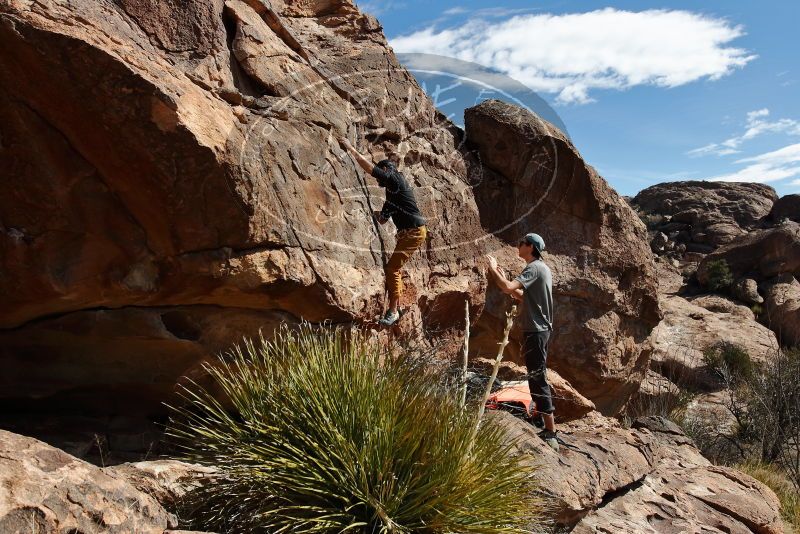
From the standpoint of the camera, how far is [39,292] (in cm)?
603

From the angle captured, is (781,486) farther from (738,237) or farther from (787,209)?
(787,209)

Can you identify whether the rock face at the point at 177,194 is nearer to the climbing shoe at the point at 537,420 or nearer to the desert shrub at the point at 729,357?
the climbing shoe at the point at 537,420

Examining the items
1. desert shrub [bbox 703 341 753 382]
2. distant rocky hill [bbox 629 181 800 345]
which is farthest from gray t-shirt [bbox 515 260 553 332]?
distant rocky hill [bbox 629 181 800 345]

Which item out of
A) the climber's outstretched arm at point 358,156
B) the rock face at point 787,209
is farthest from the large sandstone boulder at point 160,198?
the rock face at point 787,209

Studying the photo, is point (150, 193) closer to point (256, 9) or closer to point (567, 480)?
point (256, 9)

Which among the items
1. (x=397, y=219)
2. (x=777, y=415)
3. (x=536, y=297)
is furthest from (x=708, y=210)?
(x=536, y=297)

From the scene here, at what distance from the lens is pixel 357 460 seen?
4.22 m

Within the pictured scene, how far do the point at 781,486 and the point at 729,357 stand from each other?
1300cm

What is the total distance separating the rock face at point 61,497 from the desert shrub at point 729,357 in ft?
70.5

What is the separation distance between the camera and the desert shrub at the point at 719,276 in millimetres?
29562

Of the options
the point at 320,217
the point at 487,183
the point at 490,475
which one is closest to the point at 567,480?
the point at 490,475

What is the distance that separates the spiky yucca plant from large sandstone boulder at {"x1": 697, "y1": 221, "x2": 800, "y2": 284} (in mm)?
28830

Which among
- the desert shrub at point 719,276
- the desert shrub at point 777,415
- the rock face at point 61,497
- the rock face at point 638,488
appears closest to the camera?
the rock face at point 61,497

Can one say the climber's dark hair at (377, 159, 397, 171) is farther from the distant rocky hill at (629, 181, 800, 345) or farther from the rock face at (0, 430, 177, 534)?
the distant rocky hill at (629, 181, 800, 345)
